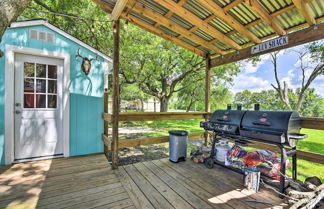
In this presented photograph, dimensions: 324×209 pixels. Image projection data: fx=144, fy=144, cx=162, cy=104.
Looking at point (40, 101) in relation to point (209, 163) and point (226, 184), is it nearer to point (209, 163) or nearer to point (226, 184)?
point (209, 163)

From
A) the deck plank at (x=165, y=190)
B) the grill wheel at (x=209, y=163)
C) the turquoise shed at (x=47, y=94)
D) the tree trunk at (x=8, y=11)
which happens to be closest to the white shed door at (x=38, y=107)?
the turquoise shed at (x=47, y=94)

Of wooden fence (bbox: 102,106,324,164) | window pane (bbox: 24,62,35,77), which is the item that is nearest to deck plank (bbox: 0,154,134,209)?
wooden fence (bbox: 102,106,324,164)

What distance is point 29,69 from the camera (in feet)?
9.43

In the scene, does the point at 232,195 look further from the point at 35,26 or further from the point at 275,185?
the point at 35,26

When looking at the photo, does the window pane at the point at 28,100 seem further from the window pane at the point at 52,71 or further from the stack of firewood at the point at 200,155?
the stack of firewood at the point at 200,155

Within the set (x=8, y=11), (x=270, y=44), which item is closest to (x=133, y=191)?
(x=8, y=11)

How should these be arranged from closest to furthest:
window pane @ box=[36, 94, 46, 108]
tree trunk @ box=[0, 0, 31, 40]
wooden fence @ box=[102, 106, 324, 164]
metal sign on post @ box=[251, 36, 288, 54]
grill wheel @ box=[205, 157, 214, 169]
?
tree trunk @ box=[0, 0, 31, 40] < wooden fence @ box=[102, 106, 324, 164] < metal sign on post @ box=[251, 36, 288, 54] < grill wheel @ box=[205, 157, 214, 169] < window pane @ box=[36, 94, 46, 108]

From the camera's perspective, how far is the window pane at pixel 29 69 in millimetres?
2840

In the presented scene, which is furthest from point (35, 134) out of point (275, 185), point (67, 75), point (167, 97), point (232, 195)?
point (167, 97)

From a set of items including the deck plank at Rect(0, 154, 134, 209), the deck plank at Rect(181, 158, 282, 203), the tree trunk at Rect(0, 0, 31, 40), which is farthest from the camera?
the deck plank at Rect(181, 158, 282, 203)

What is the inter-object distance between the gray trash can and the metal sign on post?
7.28 feet

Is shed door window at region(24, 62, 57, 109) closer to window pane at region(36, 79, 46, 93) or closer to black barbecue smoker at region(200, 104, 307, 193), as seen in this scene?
window pane at region(36, 79, 46, 93)

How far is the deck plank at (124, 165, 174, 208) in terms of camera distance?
1.76 meters

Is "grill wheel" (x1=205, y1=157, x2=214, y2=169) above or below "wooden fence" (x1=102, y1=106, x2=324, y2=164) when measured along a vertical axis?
below
